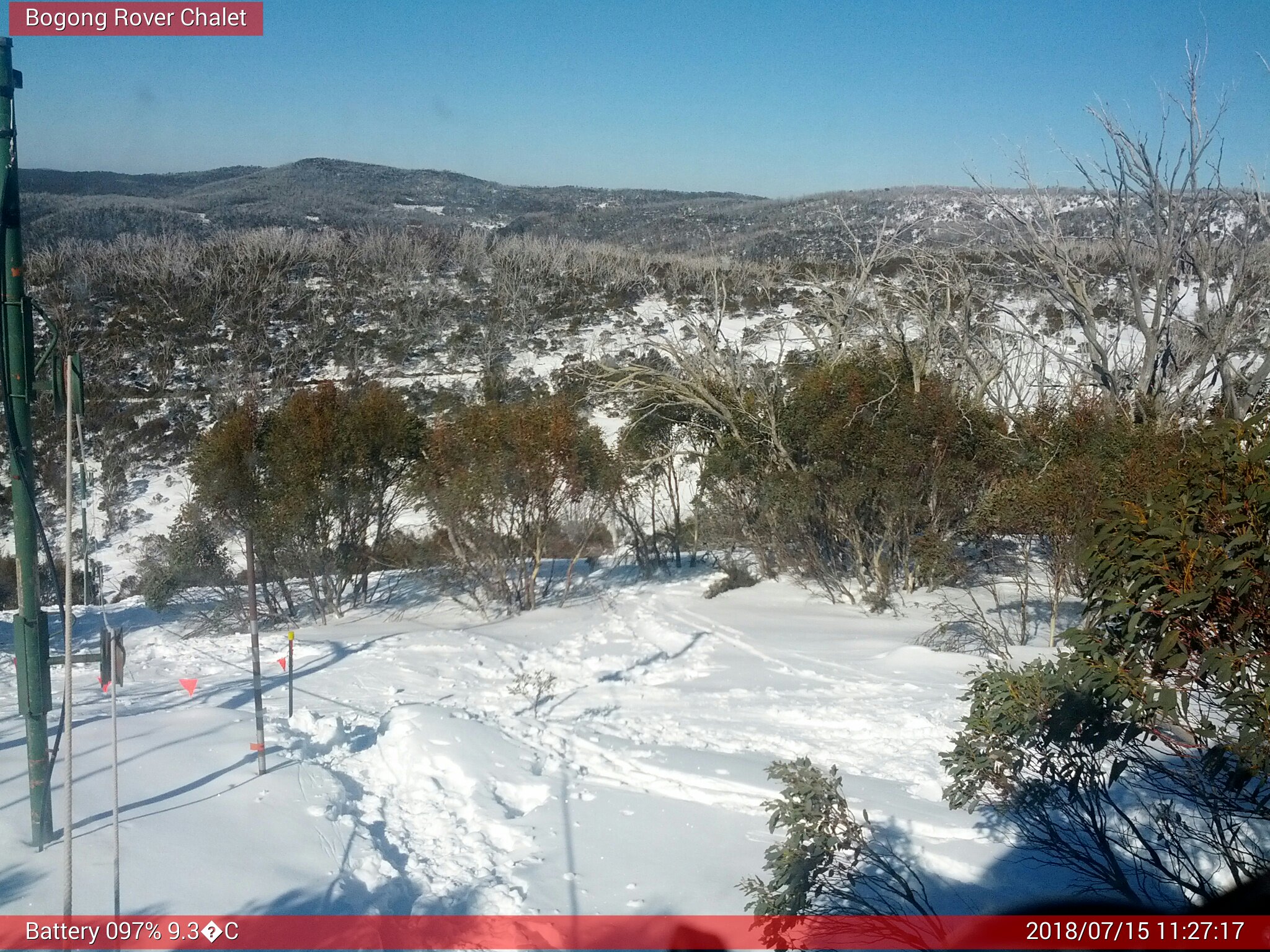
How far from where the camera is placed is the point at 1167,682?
4.20 meters

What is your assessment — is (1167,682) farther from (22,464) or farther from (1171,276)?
(1171,276)

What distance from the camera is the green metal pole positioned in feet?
15.4

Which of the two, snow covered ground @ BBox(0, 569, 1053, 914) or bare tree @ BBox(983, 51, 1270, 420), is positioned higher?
bare tree @ BBox(983, 51, 1270, 420)

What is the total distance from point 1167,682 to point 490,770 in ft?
15.2

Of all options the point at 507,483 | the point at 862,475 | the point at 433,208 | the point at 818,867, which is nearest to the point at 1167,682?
the point at 818,867

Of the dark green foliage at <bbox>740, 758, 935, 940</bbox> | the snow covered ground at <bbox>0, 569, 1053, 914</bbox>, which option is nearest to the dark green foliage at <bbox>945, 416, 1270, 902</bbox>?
the dark green foliage at <bbox>740, 758, 935, 940</bbox>

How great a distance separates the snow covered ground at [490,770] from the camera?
16.4 ft

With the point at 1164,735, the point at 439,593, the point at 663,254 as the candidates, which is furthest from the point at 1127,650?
the point at 663,254

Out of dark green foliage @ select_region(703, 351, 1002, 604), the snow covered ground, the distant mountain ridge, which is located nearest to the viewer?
the snow covered ground

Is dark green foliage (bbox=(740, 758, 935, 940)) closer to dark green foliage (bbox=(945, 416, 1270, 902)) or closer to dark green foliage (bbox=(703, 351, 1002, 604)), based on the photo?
dark green foliage (bbox=(945, 416, 1270, 902))

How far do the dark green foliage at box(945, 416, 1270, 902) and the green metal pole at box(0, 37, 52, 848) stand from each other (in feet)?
15.9

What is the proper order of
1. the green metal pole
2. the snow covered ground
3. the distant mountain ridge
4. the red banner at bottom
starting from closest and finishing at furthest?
the red banner at bottom < the green metal pole < the snow covered ground < the distant mountain ridge

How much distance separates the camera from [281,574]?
13750 mm

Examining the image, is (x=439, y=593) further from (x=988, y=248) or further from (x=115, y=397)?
(x=115, y=397)
